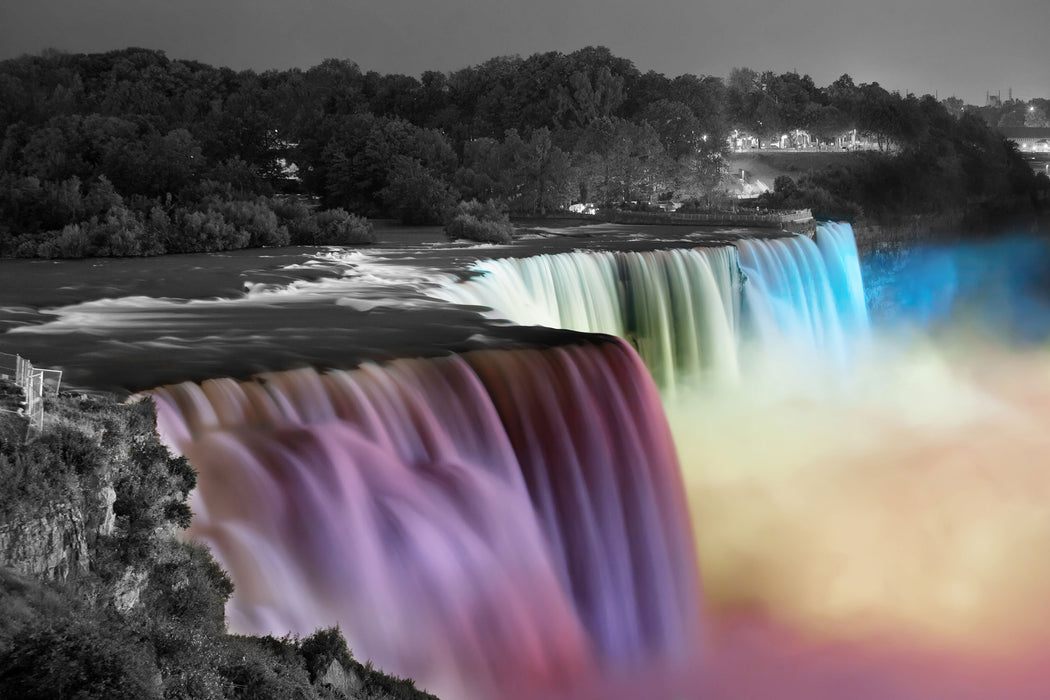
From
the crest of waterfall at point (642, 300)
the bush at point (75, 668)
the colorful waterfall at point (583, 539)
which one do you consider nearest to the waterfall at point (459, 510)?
the colorful waterfall at point (583, 539)

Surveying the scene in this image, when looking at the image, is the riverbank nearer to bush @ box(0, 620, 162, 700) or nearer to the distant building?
bush @ box(0, 620, 162, 700)

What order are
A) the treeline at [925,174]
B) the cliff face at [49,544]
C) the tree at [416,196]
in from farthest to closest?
1. the treeline at [925,174]
2. the tree at [416,196]
3. the cliff face at [49,544]

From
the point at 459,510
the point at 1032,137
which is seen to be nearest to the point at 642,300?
the point at 459,510

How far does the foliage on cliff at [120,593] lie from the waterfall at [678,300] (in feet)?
30.4

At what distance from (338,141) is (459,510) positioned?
35202 millimetres

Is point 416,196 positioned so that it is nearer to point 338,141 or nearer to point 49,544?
point 338,141

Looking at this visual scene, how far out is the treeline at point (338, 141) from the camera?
3066 cm

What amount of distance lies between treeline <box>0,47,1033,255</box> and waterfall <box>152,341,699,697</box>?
55.2 feet

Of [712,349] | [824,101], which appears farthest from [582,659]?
[824,101]

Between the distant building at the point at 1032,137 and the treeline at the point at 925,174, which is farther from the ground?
the distant building at the point at 1032,137

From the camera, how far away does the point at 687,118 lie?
187ft

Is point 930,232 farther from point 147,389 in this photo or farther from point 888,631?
point 147,389

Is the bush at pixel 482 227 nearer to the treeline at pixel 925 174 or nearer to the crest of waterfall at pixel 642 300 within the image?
the crest of waterfall at pixel 642 300

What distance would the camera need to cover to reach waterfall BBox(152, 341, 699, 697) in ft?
32.0
